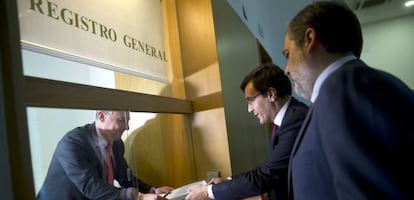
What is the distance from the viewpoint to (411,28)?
4.70 metres

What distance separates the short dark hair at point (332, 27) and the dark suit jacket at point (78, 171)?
2.90 feet

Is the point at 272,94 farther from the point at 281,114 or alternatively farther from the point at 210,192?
the point at 210,192

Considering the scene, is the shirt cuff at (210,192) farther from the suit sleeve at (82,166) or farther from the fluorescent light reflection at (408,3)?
the fluorescent light reflection at (408,3)

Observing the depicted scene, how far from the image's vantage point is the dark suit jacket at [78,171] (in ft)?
3.84

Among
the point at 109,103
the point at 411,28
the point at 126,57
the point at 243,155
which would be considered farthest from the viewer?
the point at 411,28

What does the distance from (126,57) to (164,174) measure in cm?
80

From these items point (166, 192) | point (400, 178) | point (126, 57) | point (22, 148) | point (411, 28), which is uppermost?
point (411, 28)

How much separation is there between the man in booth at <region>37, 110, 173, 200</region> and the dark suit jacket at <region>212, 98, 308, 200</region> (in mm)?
374

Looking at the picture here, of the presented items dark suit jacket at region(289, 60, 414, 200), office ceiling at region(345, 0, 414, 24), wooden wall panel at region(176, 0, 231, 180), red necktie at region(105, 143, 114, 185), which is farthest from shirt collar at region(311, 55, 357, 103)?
office ceiling at region(345, 0, 414, 24)

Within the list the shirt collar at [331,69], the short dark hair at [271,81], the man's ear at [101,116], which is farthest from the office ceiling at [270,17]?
the man's ear at [101,116]

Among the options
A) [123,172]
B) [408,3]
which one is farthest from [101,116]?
[408,3]

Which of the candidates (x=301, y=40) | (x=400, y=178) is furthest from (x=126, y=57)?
(x=400, y=178)

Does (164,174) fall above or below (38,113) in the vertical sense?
below

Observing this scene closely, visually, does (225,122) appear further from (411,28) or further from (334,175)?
(411,28)
